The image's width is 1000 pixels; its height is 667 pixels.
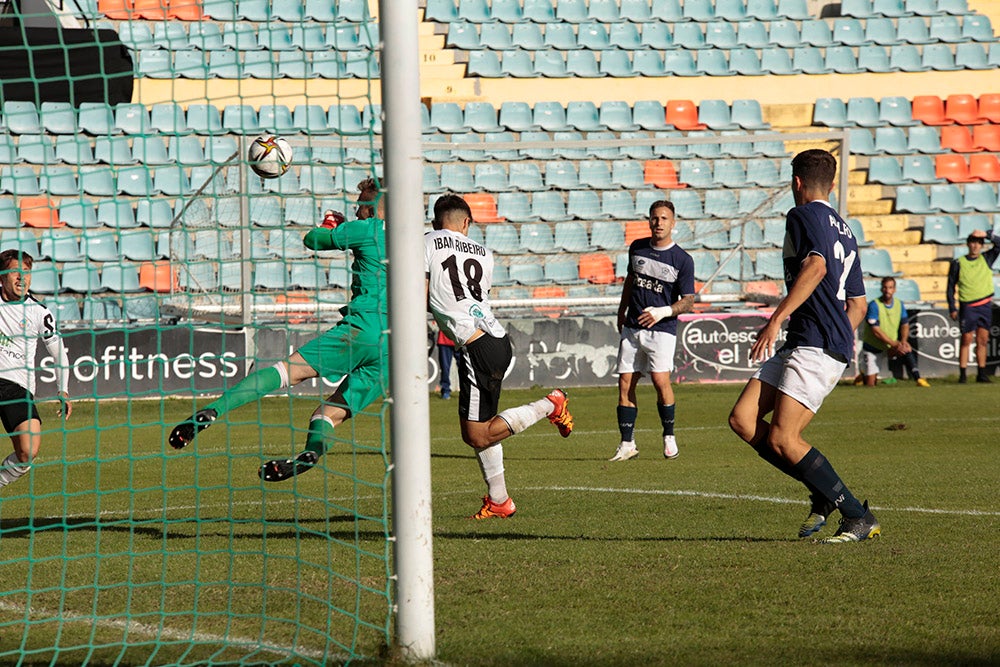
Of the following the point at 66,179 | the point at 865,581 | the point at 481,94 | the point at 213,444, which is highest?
the point at 481,94

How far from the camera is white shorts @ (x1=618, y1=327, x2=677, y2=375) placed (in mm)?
11055

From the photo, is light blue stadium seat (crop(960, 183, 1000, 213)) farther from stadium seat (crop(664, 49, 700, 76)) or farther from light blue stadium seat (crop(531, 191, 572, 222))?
light blue stadium seat (crop(531, 191, 572, 222))

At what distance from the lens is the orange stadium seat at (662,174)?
20484mm

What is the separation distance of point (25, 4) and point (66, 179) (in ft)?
19.3

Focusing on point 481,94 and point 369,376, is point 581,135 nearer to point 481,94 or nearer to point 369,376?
point 481,94

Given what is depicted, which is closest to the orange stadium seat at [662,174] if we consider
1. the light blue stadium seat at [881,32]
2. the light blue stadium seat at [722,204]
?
the light blue stadium seat at [722,204]

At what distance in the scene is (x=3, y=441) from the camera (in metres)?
12.3

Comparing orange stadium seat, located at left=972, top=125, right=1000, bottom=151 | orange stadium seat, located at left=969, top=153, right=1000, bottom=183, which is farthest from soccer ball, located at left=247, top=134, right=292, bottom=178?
orange stadium seat, located at left=972, top=125, right=1000, bottom=151

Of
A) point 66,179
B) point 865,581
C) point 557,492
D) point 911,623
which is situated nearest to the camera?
point 911,623

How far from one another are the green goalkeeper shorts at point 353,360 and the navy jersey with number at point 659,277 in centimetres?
387

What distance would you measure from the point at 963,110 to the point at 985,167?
4.81ft

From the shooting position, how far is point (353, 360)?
7672 mm

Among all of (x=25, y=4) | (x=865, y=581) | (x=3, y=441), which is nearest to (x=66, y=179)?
(x=25, y=4)

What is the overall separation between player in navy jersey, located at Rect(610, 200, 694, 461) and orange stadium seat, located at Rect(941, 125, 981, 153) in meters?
14.7
